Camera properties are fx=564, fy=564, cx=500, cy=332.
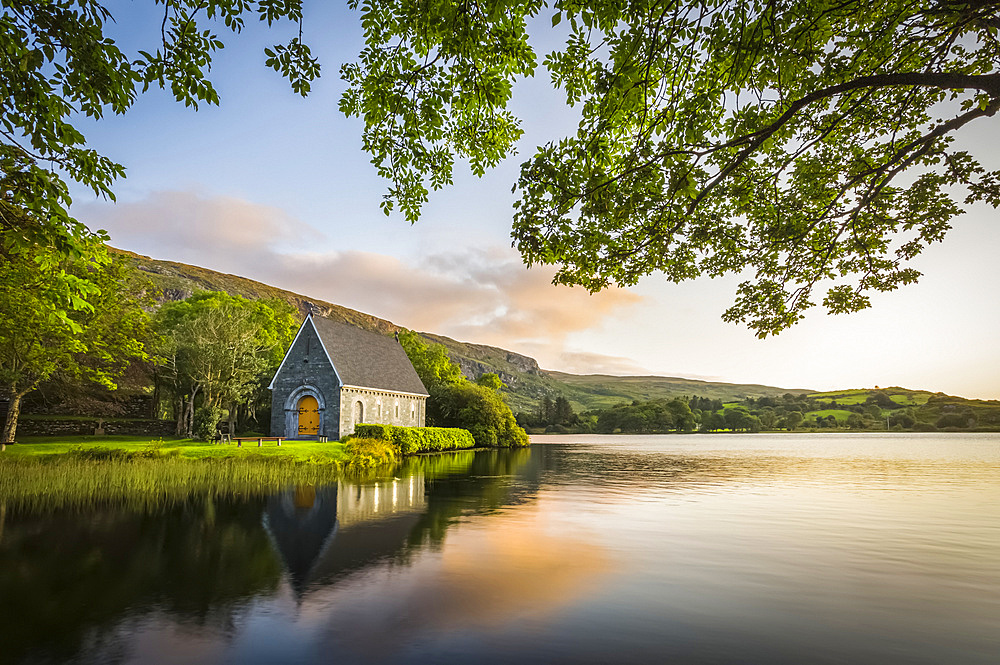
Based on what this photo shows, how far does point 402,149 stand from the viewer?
8031mm

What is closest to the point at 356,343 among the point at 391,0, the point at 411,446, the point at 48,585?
the point at 411,446

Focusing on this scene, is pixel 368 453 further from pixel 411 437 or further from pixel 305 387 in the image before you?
pixel 305 387

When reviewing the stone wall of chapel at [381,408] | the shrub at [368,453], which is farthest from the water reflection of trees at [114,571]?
the stone wall of chapel at [381,408]

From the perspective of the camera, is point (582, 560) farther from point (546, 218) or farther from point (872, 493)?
point (872, 493)

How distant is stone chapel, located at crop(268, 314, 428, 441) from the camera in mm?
39656

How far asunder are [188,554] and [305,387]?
3063cm

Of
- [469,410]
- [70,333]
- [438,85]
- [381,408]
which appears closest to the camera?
[438,85]

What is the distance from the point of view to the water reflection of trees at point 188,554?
751cm

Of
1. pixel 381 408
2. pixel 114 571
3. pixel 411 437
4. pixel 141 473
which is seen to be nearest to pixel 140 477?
pixel 141 473

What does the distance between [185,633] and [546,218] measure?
7.16 metres

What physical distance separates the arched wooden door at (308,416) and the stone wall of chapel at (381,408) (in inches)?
81.3

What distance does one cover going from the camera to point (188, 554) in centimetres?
1068

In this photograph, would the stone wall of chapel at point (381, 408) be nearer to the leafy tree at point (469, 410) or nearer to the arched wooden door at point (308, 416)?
the arched wooden door at point (308, 416)

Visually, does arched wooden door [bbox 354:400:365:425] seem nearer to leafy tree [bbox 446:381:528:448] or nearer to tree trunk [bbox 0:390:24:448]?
leafy tree [bbox 446:381:528:448]
